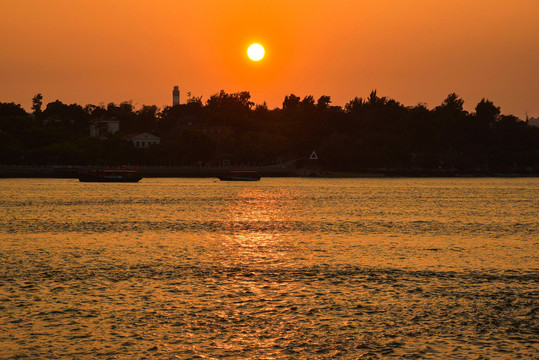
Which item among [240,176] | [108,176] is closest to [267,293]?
[108,176]

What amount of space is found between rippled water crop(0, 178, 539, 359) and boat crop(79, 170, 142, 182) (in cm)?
12205

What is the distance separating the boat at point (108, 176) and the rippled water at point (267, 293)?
12205cm

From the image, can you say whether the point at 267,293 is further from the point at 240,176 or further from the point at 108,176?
the point at 240,176

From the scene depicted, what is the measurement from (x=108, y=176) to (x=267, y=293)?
15605cm

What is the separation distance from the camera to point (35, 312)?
22.9 m

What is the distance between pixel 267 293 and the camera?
87.1 feet

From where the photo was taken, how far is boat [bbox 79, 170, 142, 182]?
174500 millimetres

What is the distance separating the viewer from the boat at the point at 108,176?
17450 centimetres

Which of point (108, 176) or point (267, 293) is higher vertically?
point (108, 176)

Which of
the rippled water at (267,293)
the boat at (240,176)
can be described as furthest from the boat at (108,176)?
the rippled water at (267,293)

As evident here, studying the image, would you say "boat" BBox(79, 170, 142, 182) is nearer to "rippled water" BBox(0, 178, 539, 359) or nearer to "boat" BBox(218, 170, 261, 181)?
"boat" BBox(218, 170, 261, 181)

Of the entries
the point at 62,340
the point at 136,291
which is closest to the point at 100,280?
the point at 136,291

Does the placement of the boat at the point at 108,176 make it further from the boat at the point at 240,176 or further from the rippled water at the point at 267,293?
the rippled water at the point at 267,293

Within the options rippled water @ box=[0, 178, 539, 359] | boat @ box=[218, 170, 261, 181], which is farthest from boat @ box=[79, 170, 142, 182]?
rippled water @ box=[0, 178, 539, 359]
